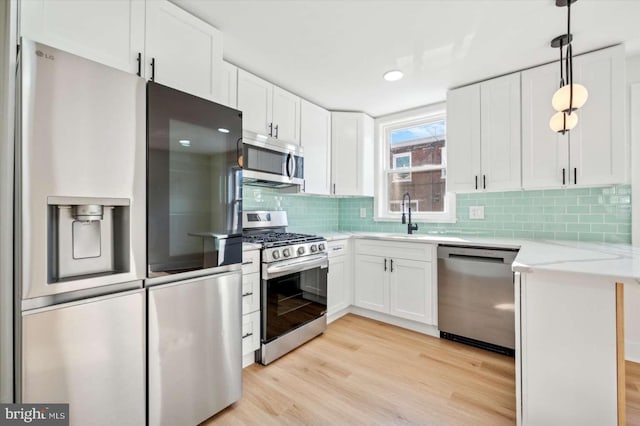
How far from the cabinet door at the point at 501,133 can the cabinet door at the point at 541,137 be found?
0.06m

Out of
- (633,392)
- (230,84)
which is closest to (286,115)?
(230,84)

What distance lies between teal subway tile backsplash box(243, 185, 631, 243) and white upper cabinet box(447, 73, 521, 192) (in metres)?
0.34

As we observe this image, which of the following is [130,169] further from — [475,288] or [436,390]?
[475,288]

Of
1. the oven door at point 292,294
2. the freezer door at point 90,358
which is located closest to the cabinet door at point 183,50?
the freezer door at point 90,358

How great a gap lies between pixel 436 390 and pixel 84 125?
8.00ft

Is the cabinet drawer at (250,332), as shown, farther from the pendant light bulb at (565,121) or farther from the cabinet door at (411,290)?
the pendant light bulb at (565,121)

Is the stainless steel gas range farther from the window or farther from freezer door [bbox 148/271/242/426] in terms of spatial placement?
the window

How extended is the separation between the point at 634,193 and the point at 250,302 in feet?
10.3

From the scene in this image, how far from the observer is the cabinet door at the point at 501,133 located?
2521mm

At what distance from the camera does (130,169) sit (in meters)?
1.28

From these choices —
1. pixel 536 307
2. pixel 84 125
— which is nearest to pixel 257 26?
pixel 84 125

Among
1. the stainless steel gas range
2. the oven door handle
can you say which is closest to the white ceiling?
the stainless steel gas range

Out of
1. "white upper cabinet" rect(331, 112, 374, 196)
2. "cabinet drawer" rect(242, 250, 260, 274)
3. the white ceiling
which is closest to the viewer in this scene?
the white ceiling

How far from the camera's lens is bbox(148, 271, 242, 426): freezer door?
1.38 metres
